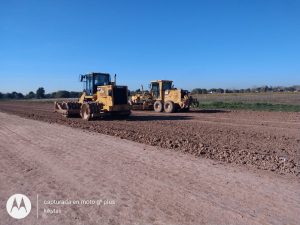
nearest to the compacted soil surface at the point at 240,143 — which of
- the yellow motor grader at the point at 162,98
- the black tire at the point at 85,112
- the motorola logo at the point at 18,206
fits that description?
the motorola logo at the point at 18,206

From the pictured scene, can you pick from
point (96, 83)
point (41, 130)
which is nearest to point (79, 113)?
point (96, 83)

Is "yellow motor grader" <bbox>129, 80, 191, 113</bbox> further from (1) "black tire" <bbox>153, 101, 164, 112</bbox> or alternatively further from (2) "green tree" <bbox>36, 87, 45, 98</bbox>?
(2) "green tree" <bbox>36, 87, 45, 98</bbox>

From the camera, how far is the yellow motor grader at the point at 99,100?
786 inches

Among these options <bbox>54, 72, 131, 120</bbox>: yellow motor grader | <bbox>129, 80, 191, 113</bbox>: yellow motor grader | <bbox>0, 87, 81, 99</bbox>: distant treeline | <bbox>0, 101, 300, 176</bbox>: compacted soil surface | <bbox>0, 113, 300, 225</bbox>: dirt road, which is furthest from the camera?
<bbox>0, 87, 81, 99</bbox>: distant treeline

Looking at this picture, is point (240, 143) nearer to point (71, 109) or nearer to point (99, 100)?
point (99, 100)

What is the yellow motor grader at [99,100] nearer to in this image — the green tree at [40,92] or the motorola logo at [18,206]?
the motorola logo at [18,206]

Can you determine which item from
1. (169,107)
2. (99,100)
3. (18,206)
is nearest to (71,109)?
(99,100)

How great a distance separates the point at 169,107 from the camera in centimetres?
2562

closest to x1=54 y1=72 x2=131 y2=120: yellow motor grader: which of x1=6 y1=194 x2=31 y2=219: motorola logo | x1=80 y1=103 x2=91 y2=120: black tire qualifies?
x1=80 y1=103 x2=91 y2=120: black tire

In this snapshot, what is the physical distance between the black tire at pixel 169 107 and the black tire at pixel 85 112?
710cm

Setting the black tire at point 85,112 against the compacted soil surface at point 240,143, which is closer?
the compacted soil surface at point 240,143

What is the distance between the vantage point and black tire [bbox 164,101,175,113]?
25.5m

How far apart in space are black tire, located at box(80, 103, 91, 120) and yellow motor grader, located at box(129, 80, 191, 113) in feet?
20.1

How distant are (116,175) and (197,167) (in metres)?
1.89
